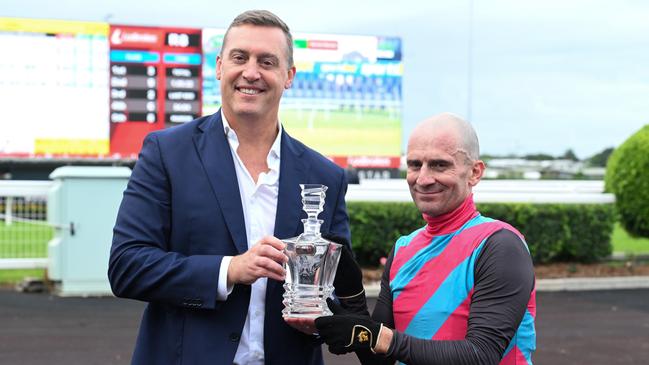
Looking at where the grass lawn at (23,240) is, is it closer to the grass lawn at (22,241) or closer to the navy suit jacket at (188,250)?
the grass lawn at (22,241)

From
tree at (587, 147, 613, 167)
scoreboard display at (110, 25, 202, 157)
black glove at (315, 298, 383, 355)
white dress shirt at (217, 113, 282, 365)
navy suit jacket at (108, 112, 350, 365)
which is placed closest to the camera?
black glove at (315, 298, 383, 355)

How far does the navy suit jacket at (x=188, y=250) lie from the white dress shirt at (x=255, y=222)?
0.08ft

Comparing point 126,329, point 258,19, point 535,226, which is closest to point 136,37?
point 535,226

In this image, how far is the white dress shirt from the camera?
267 centimetres

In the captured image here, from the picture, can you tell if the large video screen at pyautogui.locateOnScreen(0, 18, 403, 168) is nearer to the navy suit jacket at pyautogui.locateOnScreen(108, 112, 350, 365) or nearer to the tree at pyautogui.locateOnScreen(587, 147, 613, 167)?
the navy suit jacket at pyautogui.locateOnScreen(108, 112, 350, 365)

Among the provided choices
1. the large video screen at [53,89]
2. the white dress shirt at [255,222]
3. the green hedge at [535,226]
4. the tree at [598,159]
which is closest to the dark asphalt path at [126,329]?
the green hedge at [535,226]

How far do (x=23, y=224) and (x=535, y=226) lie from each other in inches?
261

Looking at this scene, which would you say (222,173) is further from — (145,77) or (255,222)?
(145,77)

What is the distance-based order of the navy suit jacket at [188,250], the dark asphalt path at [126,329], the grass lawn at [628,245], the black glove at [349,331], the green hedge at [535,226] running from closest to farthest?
the black glove at [349,331], the navy suit jacket at [188,250], the dark asphalt path at [126,329], the green hedge at [535,226], the grass lawn at [628,245]

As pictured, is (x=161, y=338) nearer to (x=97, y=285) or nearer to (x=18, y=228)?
(x=97, y=285)

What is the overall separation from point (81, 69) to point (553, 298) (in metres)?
16.3

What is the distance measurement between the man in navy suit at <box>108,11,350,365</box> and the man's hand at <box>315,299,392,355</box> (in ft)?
0.46

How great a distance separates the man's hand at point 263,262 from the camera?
2424 millimetres

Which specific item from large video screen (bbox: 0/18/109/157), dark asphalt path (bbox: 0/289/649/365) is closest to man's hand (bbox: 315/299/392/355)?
dark asphalt path (bbox: 0/289/649/365)
